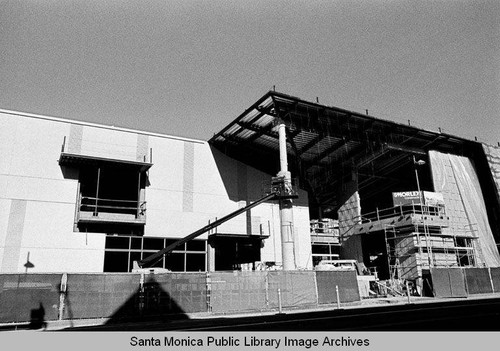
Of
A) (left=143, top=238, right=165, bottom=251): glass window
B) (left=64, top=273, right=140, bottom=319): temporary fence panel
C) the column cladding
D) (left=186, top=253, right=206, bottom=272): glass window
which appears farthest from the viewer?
(left=186, top=253, right=206, bottom=272): glass window

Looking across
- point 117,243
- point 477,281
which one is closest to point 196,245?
point 117,243

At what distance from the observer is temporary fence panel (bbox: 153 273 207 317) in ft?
54.0

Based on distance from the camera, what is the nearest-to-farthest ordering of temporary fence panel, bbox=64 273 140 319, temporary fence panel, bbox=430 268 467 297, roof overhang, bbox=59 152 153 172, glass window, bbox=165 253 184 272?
temporary fence panel, bbox=64 273 140 319
roof overhang, bbox=59 152 153 172
temporary fence panel, bbox=430 268 467 297
glass window, bbox=165 253 184 272

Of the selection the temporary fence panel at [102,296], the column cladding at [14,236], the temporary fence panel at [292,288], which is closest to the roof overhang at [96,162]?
the column cladding at [14,236]

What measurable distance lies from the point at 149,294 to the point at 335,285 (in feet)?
34.7

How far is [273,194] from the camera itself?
29.0m

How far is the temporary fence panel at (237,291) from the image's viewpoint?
702 inches

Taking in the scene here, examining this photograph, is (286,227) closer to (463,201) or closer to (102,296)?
(102,296)

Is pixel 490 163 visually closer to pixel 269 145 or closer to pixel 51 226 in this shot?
pixel 269 145

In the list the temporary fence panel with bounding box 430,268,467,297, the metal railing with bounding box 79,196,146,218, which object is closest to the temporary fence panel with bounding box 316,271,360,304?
the temporary fence panel with bounding box 430,268,467,297

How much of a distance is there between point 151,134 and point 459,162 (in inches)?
1172

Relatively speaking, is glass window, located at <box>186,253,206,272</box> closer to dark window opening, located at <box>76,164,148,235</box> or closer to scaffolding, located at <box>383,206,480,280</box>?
dark window opening, located at <box>76,164,148,235</box>

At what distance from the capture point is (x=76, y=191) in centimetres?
2628

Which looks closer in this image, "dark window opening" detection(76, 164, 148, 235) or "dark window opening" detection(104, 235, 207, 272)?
"dark window opening" detection(76, 164, 148, 235)
